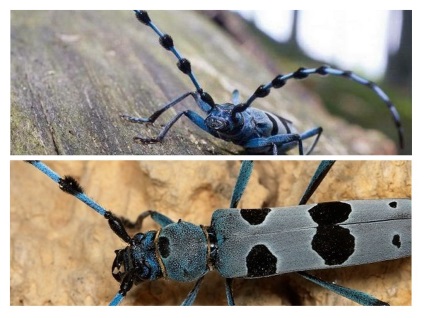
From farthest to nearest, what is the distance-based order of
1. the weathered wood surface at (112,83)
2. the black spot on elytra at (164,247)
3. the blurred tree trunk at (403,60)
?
the blurred tree trunk at (403,60) < the black spot on elytra at (164,247) < the weathered wood surface at (112,83)

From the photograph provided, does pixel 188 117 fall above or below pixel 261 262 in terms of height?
above

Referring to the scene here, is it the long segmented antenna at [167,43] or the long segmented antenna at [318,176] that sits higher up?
A: the long segmented antenna at [167,43]

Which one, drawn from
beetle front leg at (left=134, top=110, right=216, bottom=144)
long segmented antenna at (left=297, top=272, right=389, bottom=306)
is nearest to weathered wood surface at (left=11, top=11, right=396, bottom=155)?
beetle front leg at (left=134, top=110, right=216, bottom=144)

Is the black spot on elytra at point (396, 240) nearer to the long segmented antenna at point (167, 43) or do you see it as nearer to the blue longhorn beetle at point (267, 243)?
the blue longhorn beetle at point (267, 243)

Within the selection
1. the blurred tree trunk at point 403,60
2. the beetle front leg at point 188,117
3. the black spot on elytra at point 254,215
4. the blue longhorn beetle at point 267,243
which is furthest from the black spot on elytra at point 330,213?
the blurred tree trunk at point 403,60

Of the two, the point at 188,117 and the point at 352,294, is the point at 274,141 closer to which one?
the point at 188,117

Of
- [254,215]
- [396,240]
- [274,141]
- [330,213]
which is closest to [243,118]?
[274,141]

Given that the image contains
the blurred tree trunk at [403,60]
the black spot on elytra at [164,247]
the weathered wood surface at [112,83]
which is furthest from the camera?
the blurred tree trunk at [403,60]
